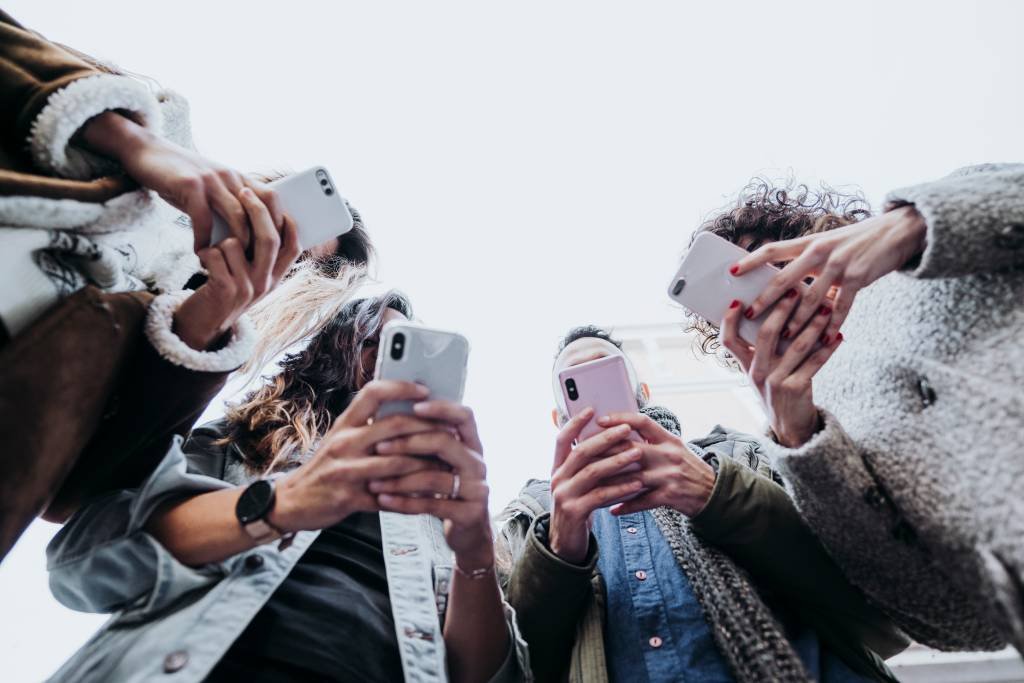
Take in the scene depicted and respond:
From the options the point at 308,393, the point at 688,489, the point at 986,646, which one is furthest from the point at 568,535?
the point at 308,393

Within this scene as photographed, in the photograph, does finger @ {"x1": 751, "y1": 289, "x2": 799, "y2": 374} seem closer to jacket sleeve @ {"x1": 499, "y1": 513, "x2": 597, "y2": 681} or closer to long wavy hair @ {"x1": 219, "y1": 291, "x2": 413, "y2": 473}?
jacket sleeve @ {"x1": 499, "y1": 513, "x2": 597, "y2": 681}

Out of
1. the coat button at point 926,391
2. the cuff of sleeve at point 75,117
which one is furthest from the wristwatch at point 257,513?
the coat button at point 926,391

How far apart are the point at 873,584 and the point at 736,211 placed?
42.2 inches

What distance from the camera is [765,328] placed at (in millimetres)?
A: 818

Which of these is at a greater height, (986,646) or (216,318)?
(216,318)

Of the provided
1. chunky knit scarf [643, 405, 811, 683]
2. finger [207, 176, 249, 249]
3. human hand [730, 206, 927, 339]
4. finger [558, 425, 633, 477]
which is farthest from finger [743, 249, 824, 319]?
finger [207, 176, 249, 249]

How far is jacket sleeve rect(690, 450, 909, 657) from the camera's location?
35.2 inches

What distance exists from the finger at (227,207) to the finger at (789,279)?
0.84 metres

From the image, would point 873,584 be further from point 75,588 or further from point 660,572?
point 75,588

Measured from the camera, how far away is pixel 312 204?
878 millimetres

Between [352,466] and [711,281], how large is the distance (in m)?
0.68

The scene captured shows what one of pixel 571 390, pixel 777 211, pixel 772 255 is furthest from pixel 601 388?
pixel 777 211

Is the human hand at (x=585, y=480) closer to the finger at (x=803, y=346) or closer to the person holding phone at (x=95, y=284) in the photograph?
the finger at (x=803, y=346)

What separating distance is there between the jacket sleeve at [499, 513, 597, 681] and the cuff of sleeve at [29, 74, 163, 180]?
981 mm
